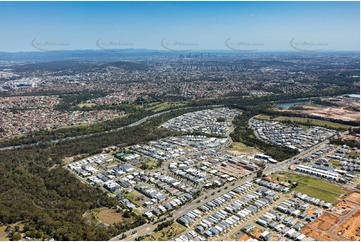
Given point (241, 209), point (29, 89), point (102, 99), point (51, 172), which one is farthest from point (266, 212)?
point (29, 89)

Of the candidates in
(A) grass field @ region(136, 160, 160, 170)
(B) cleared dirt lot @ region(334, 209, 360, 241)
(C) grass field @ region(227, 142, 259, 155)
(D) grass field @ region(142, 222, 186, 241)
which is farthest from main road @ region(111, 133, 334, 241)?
(B) cleared dirt lot @ region(334, 209, 360, 241)

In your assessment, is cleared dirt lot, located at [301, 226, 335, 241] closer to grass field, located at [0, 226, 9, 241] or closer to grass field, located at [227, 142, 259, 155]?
grass field, located at [227, 142, 259, 155]

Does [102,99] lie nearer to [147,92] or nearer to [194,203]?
[147,92]

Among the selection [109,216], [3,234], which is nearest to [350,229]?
[109,216]

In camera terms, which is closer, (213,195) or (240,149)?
(213,195)

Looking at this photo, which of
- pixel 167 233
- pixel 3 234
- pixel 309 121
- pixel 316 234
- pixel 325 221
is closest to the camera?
pixel 316 234

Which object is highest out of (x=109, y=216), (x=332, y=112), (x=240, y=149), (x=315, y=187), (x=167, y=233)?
(x=332, y=112)

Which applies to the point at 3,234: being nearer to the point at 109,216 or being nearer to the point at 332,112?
the point at 109,216
